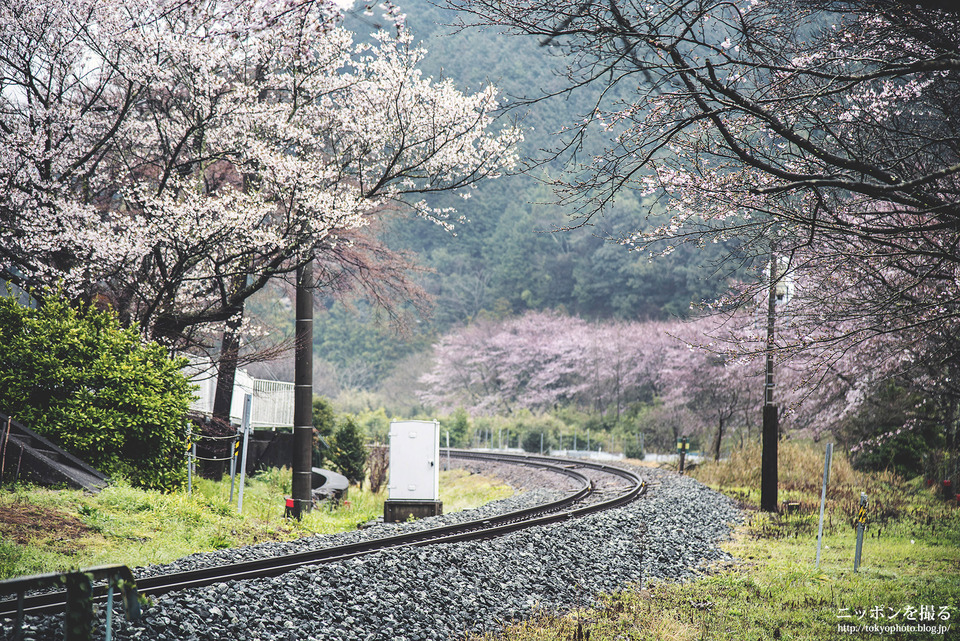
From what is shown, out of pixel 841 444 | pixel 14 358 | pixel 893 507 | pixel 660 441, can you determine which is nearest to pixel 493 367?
pixel 660 441

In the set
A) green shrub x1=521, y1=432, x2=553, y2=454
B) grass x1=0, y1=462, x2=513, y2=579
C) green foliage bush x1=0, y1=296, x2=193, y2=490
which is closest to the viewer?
grass x1=0, y1=462, x2=513, y2=579

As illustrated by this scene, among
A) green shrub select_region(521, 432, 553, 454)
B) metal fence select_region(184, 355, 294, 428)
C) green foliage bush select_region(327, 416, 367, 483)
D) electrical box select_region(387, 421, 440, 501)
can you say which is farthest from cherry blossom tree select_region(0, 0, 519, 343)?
green shrub select_region(521, 432, 553, 454)

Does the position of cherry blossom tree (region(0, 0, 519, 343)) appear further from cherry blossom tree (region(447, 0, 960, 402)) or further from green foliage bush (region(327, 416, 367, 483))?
green foliage bush (region(327, 416, 367, 483))

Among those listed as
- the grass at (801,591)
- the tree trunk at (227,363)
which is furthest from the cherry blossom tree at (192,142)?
the grass at (801,591)

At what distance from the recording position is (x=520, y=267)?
237ft

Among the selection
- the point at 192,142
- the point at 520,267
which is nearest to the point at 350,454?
the point at 192,142

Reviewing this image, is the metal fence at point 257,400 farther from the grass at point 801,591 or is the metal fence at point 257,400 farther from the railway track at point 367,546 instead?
the grass at point 801,591

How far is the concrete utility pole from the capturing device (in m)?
14.9

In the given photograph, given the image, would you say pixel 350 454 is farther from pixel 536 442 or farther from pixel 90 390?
pixel 536 442

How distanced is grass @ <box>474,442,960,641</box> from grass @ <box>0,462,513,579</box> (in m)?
5.12

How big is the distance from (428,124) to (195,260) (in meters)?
5.49

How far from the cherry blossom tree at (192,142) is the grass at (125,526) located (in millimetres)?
4071

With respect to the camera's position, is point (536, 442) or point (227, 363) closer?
point (227, 363)

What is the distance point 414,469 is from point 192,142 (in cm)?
853
